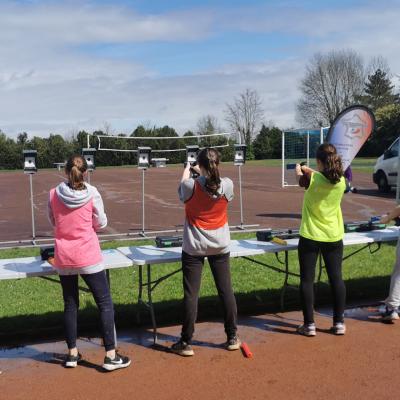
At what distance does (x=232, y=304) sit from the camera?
471 cm

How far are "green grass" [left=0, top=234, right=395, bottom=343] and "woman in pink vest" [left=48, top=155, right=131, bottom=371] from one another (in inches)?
43.9

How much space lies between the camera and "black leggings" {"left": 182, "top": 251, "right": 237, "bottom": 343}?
457 cm

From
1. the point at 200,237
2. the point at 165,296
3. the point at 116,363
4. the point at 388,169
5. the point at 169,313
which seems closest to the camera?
the point at 116,363

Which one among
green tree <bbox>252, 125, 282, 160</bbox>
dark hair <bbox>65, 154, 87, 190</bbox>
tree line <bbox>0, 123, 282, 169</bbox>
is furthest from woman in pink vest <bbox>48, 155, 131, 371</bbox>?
green tree <bbox>252, 125, 282, 160</bbox>

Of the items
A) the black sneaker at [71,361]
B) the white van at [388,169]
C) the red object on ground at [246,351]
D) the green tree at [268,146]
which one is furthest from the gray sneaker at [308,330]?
the green tree at [268,146]

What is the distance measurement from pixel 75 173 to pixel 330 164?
7.79 ft

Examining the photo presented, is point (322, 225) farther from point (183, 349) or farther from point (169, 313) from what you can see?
point (169, 313)

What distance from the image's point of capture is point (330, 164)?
4918mm

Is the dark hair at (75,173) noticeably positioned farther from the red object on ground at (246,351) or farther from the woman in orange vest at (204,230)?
the red object on ground at (246,351)

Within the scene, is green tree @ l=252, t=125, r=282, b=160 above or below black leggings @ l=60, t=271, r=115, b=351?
above

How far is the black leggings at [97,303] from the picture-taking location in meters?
4.39

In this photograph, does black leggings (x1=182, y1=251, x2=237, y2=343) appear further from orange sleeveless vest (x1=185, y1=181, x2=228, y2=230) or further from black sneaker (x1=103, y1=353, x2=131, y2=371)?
black sneaker (x1=103, y1=353, x2=131, y2=371)

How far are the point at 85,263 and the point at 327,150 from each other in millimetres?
2512

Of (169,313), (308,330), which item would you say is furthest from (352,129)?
(169,313)
